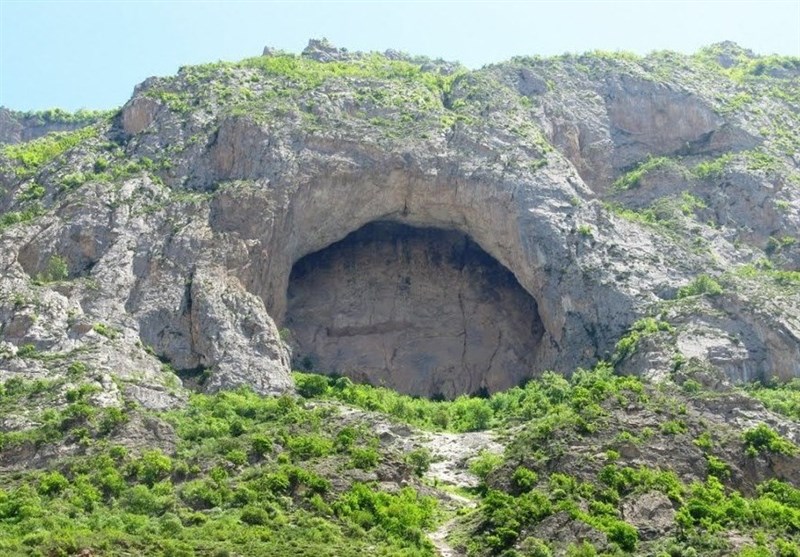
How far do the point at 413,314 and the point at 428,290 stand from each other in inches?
79.0

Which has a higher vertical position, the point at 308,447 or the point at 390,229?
the point at 390,229

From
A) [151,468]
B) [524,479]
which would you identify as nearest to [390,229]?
[524,479]

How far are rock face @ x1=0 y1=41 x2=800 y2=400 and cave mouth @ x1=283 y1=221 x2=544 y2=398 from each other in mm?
133

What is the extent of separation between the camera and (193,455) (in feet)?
140

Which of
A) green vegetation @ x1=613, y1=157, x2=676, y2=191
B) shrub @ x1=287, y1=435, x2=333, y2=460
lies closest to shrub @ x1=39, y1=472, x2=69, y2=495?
shrub @ x1=287, y1=435, x2=333, y2=460

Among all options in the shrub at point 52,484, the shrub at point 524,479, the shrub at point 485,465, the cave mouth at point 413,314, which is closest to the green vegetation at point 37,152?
the cave mouth at point 413,314

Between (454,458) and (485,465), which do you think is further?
(454,458)

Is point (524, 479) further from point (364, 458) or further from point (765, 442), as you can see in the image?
point (765, 442)

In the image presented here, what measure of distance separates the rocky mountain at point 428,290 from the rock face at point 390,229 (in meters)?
0.15

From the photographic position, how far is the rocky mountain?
41625mm

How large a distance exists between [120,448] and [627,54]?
5378 centimetres

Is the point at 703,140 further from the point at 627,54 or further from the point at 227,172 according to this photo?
the point at 227,172

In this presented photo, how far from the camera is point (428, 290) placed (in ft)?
220

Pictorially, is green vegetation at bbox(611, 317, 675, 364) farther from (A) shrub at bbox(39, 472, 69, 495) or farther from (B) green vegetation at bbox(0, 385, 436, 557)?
(A) shrub at bbox(39, 472, 69, 495)
